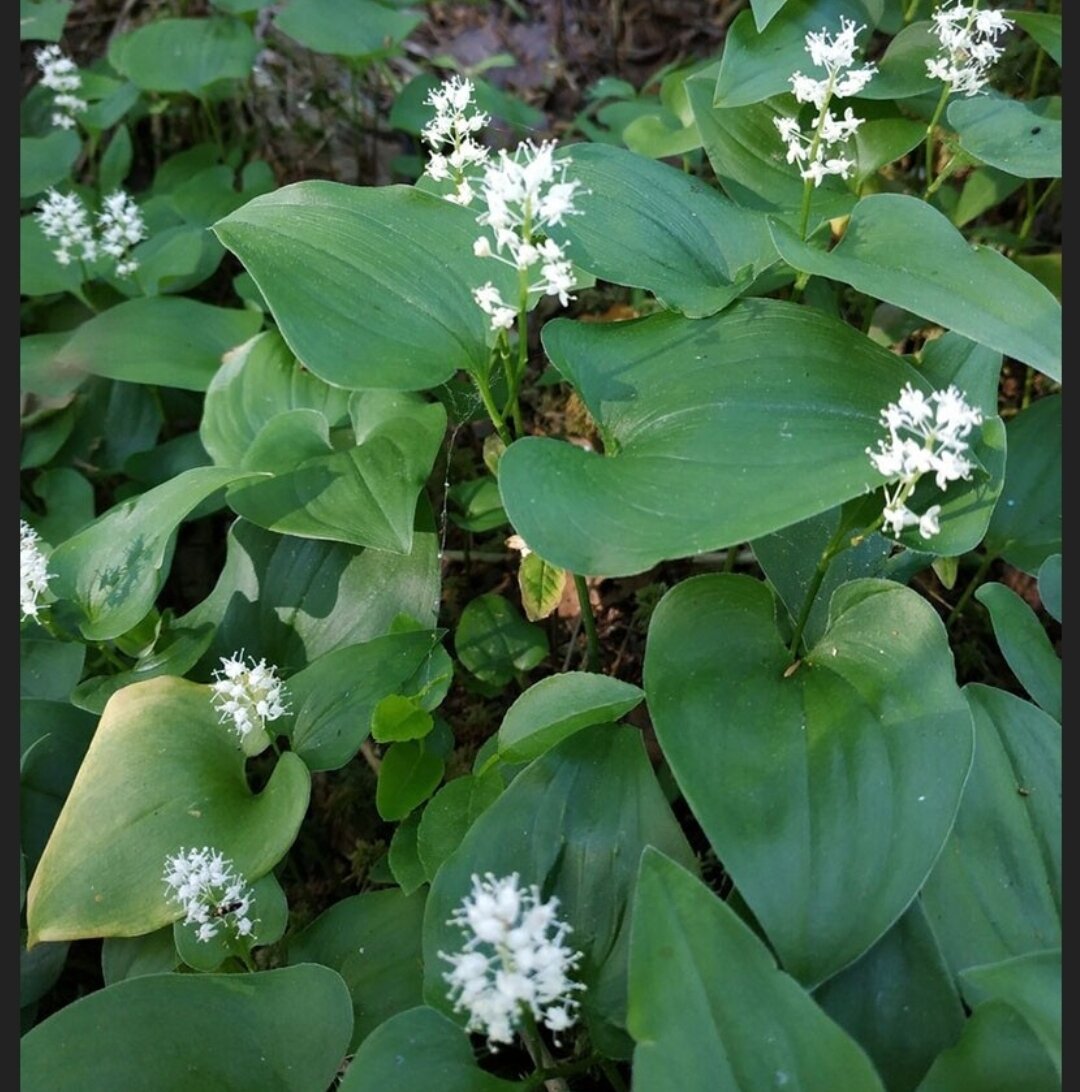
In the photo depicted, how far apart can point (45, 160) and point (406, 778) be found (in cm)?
251

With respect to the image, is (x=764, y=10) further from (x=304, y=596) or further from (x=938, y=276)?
(x=304, y=596)

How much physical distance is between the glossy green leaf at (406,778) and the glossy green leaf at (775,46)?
4.89 feet

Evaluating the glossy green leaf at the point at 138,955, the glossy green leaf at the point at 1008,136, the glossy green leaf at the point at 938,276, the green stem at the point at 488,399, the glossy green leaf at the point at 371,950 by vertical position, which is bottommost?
the glossy green leaf at the point at 138,955

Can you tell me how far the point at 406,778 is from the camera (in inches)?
73.4

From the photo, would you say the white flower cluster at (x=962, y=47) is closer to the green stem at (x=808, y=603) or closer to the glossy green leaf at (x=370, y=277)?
the glossy green leaf at (x=370, y=277)

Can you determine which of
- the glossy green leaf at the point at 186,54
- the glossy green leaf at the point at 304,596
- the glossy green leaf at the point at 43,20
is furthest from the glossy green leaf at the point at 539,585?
the glossy green leaf at the point at 43,20

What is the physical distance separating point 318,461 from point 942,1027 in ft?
4.97

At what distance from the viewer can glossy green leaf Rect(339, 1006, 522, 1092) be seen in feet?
4.56

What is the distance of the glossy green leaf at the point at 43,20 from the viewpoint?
10.8 ft

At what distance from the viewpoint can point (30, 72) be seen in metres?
3.94

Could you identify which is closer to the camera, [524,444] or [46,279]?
[524,444]

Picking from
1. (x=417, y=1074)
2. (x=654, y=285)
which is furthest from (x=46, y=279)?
(x=417, y=1074)

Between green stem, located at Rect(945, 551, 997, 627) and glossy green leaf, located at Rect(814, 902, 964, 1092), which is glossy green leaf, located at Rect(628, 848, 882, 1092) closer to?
glossy green leaf, located at Rect(814, 902, 964, 1092)

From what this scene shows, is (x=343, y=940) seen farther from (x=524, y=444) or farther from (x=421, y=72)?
(x=421, y=72)
